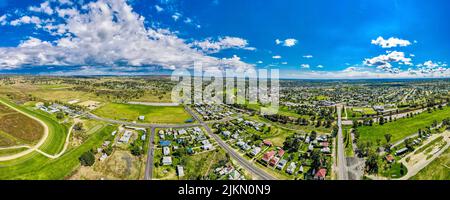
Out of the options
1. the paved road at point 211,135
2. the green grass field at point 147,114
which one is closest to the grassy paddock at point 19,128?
the paved road at point 211,135

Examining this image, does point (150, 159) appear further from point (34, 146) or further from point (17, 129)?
point (17, 129)

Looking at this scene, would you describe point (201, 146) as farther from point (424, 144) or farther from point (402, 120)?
point (402, 120)

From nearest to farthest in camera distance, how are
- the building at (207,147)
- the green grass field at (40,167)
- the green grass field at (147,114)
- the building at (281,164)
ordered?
the green grass field at (40,167) < the building at (281,164) < the building at (207,147) < the green grass field at (147,114)

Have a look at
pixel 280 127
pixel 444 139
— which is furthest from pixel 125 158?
pixel 444 139

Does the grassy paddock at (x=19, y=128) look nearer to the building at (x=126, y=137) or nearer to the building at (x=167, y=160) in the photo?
the building at (x=126, y=137)

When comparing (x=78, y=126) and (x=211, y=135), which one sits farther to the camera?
(x=211, y=135)

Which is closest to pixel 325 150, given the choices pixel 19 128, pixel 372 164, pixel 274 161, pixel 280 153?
pixel 372 164
